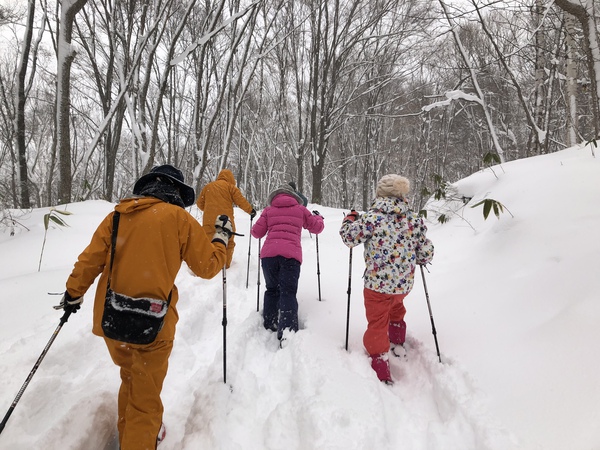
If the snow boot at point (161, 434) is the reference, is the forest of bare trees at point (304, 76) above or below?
above

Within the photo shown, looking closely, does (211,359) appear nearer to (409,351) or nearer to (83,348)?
(83,348)

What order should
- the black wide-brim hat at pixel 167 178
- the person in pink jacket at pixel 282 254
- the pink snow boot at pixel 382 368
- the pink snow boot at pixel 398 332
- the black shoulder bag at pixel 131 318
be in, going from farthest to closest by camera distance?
1. the person in pink jacket at pixel 282 254
2. the pink snow boot at pixel 398 332
3. the pink snow boot at pixel 382 368
4. the black wide-brim hat at pixel 167 178
5. the black shoulder bag at pixel 131 318

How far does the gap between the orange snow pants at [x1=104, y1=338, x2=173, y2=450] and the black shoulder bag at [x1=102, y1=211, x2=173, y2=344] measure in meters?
0.17

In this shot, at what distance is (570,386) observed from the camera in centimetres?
210

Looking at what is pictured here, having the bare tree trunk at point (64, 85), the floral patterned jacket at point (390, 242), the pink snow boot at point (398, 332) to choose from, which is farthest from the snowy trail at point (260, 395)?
the bare tree trunk at point (64, 85)

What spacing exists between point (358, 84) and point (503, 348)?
1208 cm

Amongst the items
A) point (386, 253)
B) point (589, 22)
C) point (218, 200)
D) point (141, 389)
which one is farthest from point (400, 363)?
point (589, 22)

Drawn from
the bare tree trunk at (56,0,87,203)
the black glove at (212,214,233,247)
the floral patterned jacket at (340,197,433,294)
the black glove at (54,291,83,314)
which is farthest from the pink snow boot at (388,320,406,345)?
the bare tree trunk at (56,0,87,203)

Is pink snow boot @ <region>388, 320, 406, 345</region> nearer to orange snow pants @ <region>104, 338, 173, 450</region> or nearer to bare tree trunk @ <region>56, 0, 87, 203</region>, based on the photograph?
orange snow pants @ <region>104, 338, 173, 450</region>

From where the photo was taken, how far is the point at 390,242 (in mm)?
2932

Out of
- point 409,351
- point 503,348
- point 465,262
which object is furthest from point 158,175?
point 465,262

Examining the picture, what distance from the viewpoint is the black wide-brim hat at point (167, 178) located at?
7.14 ft

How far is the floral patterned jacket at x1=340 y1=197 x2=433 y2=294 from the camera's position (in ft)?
9.50

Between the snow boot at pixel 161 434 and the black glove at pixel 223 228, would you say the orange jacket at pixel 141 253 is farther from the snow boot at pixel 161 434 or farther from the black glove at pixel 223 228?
the snow boot at pixel 161 434
